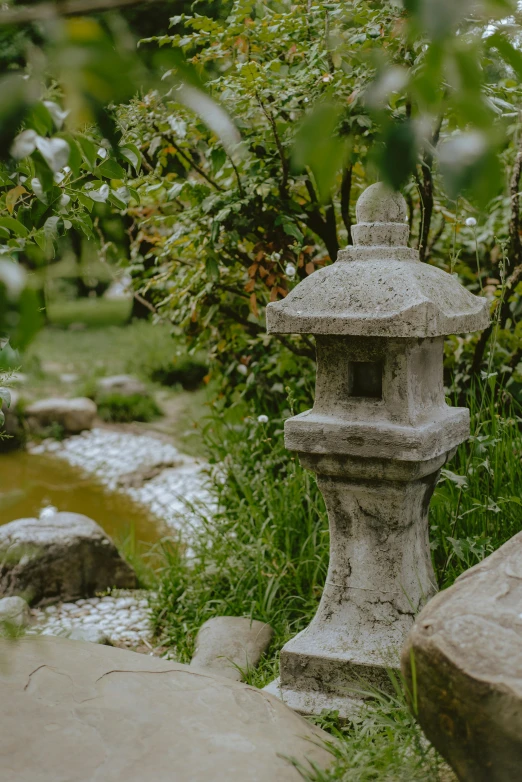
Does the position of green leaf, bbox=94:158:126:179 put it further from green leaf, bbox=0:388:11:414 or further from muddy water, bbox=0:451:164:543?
muddy water, bbox=0:451:164:543

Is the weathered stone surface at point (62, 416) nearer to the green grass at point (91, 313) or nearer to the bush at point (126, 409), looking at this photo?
the bush at point (126, 409)

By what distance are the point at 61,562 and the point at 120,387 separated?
18.1ft

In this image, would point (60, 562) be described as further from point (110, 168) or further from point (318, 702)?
point (110, 168)

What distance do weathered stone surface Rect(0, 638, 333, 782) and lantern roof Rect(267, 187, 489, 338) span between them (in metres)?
1.16

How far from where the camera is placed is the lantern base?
8.67ft

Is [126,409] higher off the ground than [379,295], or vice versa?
[379,295]

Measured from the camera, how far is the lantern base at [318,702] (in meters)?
2.64

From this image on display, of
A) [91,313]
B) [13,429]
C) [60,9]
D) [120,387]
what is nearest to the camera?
[60,9]

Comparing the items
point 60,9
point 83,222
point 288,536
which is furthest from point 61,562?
point 60,9

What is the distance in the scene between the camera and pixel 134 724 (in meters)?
2.11

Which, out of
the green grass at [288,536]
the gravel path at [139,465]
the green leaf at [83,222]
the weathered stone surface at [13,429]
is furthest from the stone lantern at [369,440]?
the weathered stone surface at [13,429]

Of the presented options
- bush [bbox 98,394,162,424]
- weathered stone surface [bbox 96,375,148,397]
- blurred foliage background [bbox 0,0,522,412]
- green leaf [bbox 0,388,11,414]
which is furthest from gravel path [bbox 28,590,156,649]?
weathered stone surface [bbox 96,375,148,397]

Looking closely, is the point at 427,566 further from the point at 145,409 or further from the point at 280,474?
the point at 145,409

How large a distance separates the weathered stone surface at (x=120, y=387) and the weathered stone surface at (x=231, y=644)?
20.8ft
